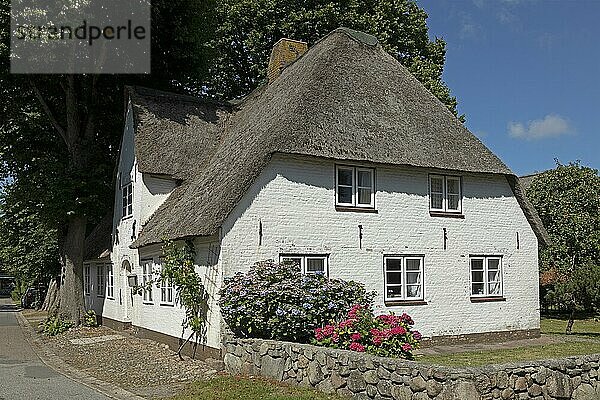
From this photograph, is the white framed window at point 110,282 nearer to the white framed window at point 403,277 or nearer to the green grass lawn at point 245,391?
the white framed window at point 403,277

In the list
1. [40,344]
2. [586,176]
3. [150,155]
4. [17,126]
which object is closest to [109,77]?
[17,126]

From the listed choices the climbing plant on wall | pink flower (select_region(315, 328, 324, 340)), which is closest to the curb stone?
the climbing plant on wall

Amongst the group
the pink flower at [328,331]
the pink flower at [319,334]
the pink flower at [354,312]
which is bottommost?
the pink flower at [319,334]

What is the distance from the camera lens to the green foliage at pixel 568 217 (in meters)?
33.1

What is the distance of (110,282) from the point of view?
2806 cm

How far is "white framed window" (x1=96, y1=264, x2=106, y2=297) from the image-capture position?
97.7 ft

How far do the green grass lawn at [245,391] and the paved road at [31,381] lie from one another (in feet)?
5.86

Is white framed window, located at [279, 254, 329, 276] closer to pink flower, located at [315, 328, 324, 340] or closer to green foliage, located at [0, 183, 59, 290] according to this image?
pink flower, located at [315, 328, 324, 340]

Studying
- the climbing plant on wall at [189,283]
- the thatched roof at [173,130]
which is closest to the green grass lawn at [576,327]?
the climbing plant on wall at [189,283]

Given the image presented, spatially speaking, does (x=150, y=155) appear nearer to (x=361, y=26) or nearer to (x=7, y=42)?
(x=7, y=42)

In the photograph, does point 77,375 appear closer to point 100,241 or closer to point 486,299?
point 486,299

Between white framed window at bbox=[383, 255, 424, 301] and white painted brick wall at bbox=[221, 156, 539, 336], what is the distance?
22 centimetres

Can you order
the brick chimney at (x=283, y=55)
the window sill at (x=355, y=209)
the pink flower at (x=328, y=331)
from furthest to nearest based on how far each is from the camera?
1. the brick chimney at (x=283, y=55)
2. the window sill at (x=355, y=209)
3. the pink flower at (x=328, y=331)

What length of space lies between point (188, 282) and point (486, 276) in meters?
9.68
